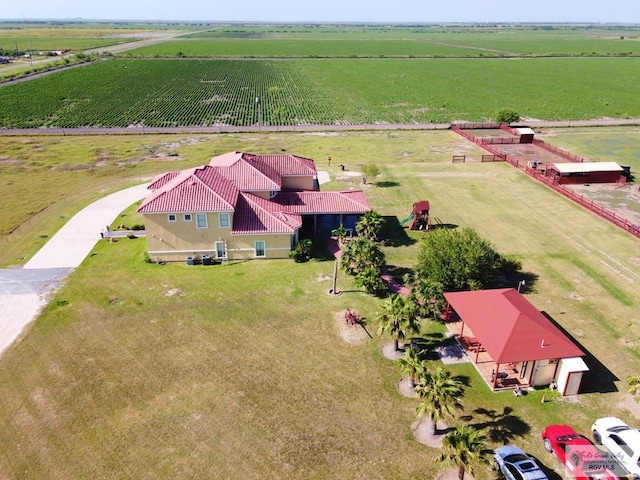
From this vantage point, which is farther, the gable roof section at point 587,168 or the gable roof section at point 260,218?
the gable roof section at point 587,168

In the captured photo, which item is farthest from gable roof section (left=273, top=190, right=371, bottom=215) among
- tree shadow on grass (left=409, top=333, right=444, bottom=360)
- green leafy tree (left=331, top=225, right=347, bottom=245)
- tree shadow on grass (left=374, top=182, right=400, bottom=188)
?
tree shadow on grass (left=409, top=333, right=444, bottom=360)

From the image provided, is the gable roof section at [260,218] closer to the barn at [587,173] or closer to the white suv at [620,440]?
the white suv at [620,440]

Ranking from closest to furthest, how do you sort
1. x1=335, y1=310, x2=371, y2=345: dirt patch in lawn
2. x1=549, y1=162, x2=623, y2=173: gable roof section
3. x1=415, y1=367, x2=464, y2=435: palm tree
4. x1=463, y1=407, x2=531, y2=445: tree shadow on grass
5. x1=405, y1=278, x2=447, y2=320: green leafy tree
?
x1=415, y1=367, x2=464, y2=435: palm tree → x1=463, y1=407, x2=531, y2=445: tree shadow on grass → x1=335, y1=310, x2=371, y2=345: dirt patch in lawn → x1=405, y1=278, x2=447, y2=320: green leafy tree → x1=549, y1=162, x2=623, y2=173: gable roof section

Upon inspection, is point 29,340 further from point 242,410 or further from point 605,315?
point 605,315

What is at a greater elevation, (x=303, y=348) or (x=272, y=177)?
(x=272, y=177)

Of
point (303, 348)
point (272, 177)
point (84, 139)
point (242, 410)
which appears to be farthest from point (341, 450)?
point (84, 139)

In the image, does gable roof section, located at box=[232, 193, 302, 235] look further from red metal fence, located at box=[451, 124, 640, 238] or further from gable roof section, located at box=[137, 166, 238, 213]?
red metal fence, located at box=[451, 124, 640, 238]

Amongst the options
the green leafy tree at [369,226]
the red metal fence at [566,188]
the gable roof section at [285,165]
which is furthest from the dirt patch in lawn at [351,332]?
the red metal fence at [566,188]
